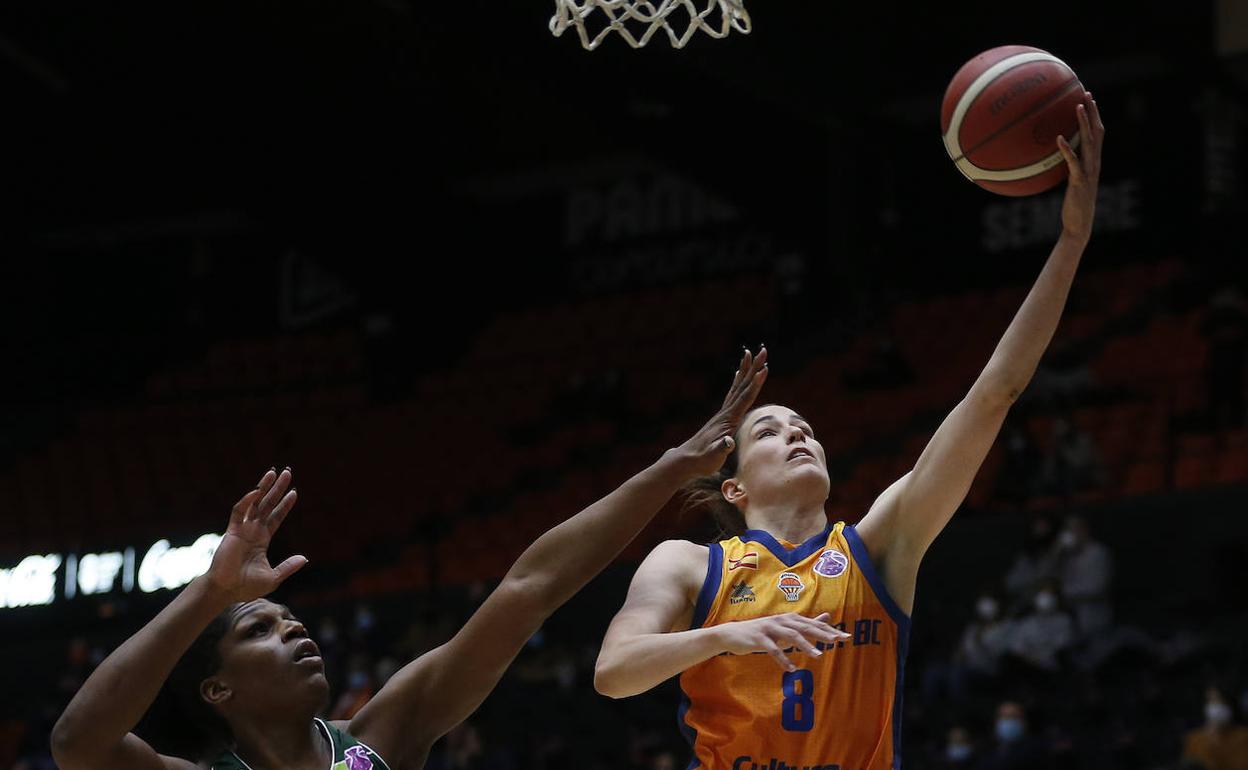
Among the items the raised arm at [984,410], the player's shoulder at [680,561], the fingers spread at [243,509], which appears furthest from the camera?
the player's shoulder at [680,561]

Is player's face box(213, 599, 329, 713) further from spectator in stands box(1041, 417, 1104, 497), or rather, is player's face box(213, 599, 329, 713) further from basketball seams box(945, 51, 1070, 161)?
spectator in stands box(1041, 417, 1104, 497)

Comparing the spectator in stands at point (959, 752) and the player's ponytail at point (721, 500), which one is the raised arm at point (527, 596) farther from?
the spectator in stands at point (959, 752)

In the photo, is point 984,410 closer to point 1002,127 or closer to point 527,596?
point 1002,127

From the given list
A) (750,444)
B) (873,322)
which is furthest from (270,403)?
(750,444)

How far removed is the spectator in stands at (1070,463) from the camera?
12023mm

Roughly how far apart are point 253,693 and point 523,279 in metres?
18.1

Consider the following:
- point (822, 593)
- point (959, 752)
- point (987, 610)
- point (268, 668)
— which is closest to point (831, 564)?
point (822, 593)

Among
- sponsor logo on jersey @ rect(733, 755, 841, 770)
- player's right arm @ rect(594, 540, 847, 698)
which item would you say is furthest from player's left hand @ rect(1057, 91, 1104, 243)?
sponsor logo on jersey @ rect(733, 755, 841, 770)

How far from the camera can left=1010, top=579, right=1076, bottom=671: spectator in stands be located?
998 centimetres

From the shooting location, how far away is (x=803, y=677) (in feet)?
12.0

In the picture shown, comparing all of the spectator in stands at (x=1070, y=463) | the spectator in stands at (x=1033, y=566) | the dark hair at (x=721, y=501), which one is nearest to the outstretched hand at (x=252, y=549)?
the dark hair at (x=721, y=501)

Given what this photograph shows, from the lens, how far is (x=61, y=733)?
2.88 meters

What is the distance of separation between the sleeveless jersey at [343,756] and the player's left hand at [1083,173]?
1.85 m

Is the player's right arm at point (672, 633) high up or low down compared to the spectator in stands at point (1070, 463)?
up
